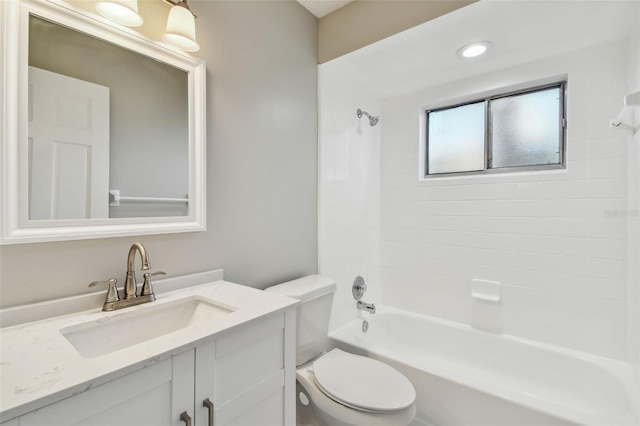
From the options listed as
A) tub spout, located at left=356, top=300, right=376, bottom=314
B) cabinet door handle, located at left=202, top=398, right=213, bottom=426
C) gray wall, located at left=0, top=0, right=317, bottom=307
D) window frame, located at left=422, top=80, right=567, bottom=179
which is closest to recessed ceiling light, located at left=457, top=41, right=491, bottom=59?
window frame, located at left=422, top=80, right=567, bottom=179

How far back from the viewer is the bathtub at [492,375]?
1.39 meters

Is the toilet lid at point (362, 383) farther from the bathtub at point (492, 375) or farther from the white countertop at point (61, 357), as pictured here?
the white countertop at point (61, 357)

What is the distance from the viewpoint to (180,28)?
1154 mm

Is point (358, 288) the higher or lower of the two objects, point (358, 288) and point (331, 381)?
the higher

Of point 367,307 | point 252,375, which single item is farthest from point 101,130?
point 367,307

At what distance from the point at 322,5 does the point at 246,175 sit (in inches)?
50.3

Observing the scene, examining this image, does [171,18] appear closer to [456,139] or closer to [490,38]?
[490,38]

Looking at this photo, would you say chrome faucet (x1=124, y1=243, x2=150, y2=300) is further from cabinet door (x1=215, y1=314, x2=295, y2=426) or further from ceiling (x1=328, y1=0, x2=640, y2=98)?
ceiling (x1=328, y1=0, x2=640, y2=98)

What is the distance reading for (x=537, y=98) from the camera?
6.74ft

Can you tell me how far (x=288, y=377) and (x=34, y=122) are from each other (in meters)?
1.21

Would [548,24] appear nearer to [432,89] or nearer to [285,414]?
[432,89]

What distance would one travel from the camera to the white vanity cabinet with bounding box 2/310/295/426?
2.07ft

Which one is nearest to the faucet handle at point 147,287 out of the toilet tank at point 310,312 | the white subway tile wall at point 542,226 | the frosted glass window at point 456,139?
the toilet tank at point 310,312

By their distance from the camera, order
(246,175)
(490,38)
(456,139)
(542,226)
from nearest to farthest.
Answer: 1. (246,175)
2. (490,38)
3. (542,226)
4. (456,139)
